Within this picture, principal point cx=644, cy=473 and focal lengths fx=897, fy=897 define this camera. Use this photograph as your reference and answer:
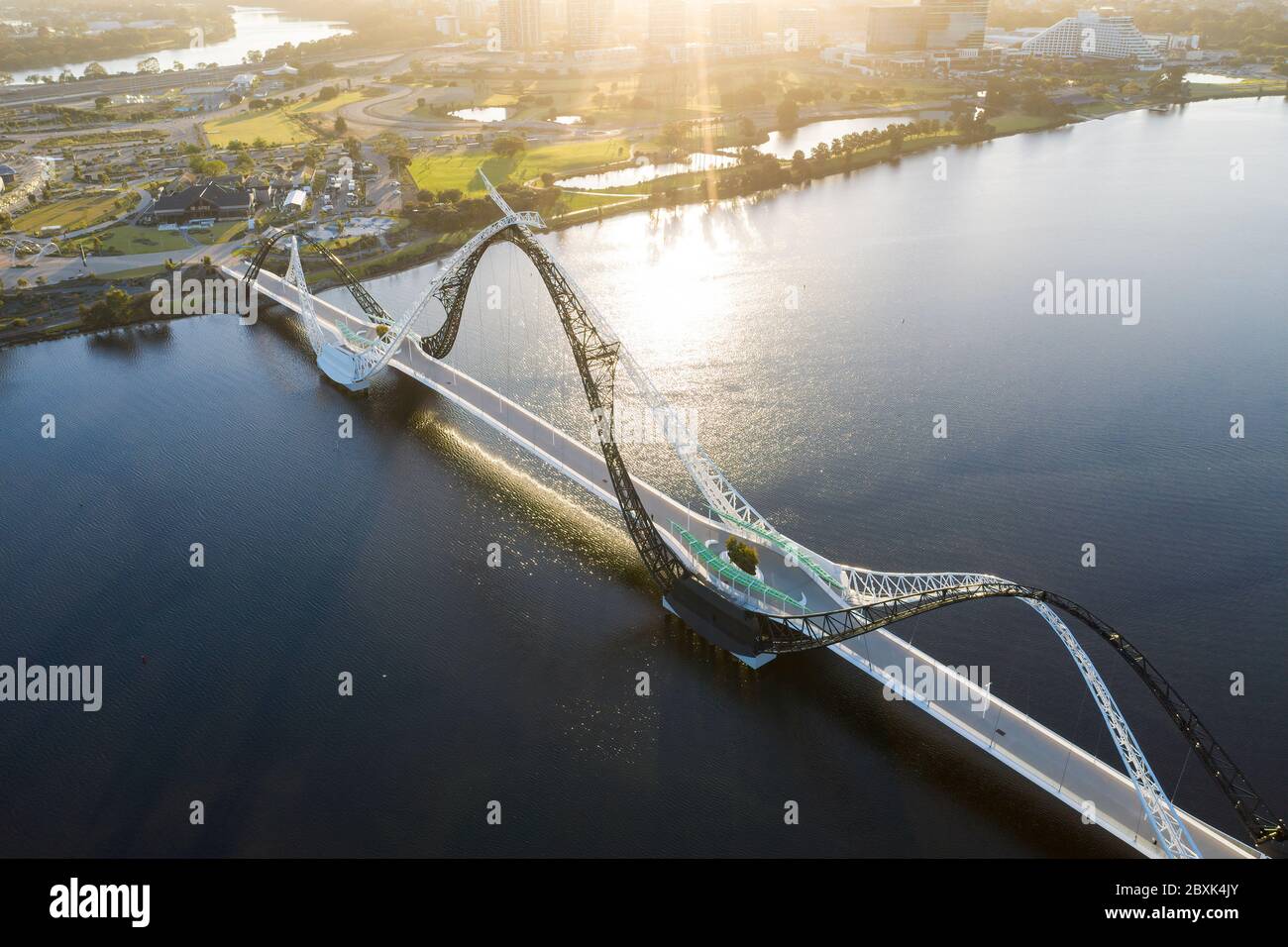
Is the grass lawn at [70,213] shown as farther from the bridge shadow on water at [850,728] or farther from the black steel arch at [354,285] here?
the bridge shadow on water at [850,728]

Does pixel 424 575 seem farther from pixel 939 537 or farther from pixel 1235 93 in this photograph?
pixel 1235 93

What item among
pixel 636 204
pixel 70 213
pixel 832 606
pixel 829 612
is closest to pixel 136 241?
pixel 70 213

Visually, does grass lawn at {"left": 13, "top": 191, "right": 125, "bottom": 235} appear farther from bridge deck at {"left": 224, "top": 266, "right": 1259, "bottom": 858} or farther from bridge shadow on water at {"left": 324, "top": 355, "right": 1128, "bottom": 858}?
bridge shadow on water at {"left": 324, "top": 355, "right": 1128, "bottom": 858}

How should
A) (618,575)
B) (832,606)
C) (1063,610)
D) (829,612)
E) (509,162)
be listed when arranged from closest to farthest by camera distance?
(829,612) < (1063,610) < (832,606) < (618,575) < (509,162)

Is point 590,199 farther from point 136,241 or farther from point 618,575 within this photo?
point 618,575

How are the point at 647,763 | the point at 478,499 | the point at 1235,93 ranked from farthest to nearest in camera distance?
the point at 1235,93 → the point at 478,499 → the point at 647,763

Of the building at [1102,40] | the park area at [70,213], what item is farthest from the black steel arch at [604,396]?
the building at [1102,40]

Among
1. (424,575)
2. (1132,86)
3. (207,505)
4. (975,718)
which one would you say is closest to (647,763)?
(975,718)
